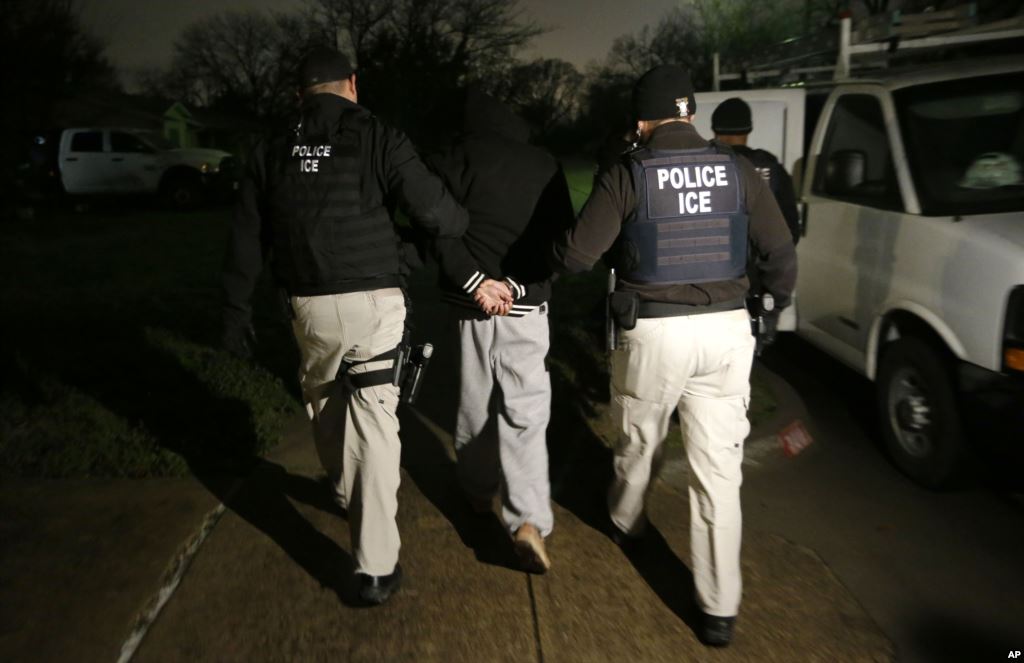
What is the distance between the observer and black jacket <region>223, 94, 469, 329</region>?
3244 millimetres

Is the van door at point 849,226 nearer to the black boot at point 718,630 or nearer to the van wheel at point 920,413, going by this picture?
the van wheel at point 920,413

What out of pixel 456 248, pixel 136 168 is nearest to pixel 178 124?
pixel 136 168

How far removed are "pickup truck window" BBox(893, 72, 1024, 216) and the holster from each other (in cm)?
201

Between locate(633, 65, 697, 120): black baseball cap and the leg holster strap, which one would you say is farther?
the leg holster strap

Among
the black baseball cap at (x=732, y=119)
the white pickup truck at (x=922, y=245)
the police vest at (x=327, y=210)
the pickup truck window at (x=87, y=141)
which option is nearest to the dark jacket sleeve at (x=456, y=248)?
the police vest at (x=327, y=210)

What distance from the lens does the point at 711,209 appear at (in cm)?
309

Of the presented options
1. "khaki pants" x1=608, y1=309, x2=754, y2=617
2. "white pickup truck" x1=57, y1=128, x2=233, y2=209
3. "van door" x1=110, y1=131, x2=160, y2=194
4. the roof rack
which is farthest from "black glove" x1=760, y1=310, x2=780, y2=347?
"van door" x1=110, y1=131, x2=160, y2=194

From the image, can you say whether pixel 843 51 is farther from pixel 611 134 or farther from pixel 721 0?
pixel 721 0

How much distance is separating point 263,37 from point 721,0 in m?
46.3

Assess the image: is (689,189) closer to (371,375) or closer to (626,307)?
(626,307)

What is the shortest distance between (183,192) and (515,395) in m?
20.2

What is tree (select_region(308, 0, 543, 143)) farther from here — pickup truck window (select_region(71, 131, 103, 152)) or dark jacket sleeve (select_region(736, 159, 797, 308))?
dark jacket sleeve (select_region(736, 159, 797, 308))

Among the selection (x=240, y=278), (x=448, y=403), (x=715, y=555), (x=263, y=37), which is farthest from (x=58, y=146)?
(x=263, y=37)

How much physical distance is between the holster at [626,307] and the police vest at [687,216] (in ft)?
0.26
